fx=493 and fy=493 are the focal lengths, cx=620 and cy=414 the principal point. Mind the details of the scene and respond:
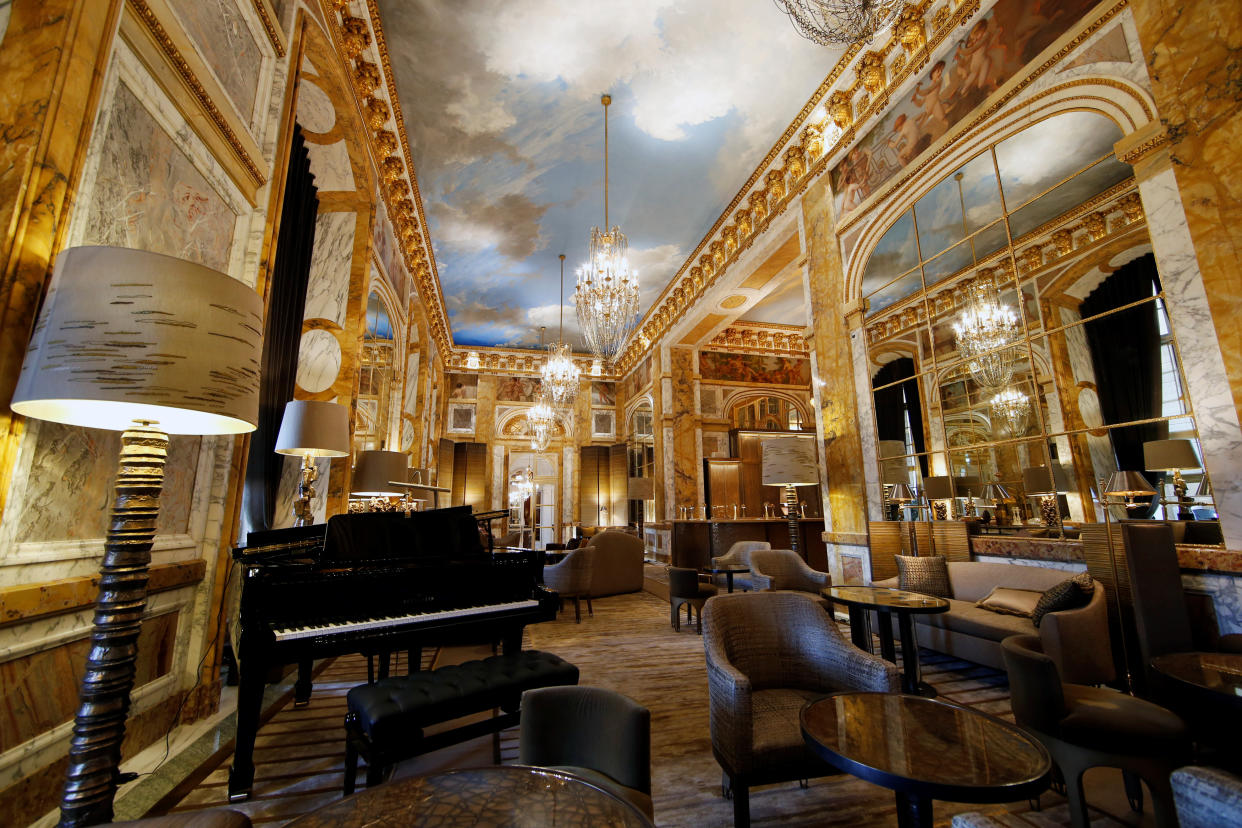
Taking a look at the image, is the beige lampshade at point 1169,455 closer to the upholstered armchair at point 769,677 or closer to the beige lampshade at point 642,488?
the upholstered armchair at point 769,677

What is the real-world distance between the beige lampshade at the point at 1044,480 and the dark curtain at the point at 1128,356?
0.42 meters

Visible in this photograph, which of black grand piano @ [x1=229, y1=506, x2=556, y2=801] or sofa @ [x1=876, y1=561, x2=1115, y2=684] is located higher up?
black grand piano @ [x1=229, y1=506, x2=556, y2=801]

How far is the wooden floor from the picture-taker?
6.34ft

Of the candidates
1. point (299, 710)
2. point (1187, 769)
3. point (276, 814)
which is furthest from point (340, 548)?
point (1187, 769)

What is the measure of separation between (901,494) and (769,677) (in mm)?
3428

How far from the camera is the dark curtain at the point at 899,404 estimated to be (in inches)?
190

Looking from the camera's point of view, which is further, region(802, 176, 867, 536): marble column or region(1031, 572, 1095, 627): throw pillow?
region(802, 176, 867, 536): marble column

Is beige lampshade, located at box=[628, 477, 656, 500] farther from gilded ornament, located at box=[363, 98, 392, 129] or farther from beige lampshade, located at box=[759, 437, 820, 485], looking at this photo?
gilded ornament, located at box=[363, 98, 392, 129]

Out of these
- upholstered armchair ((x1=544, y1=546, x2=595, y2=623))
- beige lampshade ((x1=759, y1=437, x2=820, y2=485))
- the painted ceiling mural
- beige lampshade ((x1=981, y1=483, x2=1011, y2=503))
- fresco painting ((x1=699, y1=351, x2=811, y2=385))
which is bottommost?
upholstered armchair ((x1=544, y1=546, x2=595, y2=623))

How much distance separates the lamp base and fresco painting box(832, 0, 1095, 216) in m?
5.86

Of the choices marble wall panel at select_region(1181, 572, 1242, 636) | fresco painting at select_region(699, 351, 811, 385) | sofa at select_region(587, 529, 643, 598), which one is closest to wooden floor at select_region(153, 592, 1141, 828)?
marble wall panel at select_region(1181, 572, 1242, 636)

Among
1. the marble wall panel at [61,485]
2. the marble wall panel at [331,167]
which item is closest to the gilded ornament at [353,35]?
the marble wall panel at [331,167]

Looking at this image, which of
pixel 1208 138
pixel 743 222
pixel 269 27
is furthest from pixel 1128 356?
pixel 269 27

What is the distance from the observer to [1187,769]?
1158 mm
